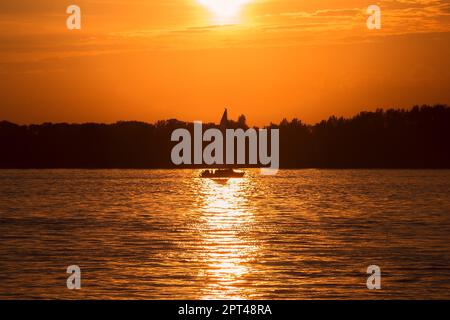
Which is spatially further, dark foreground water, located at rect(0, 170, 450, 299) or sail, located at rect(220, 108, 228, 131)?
sail, located at rect(220, 108, 228, 131)

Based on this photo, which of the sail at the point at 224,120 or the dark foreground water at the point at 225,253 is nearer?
the dark foreground water at the point at 225,253

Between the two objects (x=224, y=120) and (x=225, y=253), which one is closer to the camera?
(x=225, y=253)

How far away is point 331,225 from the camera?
6844 centimetres

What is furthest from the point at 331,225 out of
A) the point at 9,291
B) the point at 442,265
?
the point at 9,291

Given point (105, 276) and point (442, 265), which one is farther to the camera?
point (442, 265)

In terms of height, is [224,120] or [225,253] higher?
[224,120]

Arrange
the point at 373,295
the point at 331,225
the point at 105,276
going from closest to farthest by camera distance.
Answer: the point at 373,295 → the point at 105,276 → the point at 331,225

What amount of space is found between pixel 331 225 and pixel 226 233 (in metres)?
11.5

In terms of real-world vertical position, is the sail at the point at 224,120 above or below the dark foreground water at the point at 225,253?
above

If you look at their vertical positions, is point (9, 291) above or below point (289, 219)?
below

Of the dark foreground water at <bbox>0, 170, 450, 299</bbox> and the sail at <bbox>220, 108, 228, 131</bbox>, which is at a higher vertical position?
the sail at <bbox>220, 108, 228, 131</bbox>
